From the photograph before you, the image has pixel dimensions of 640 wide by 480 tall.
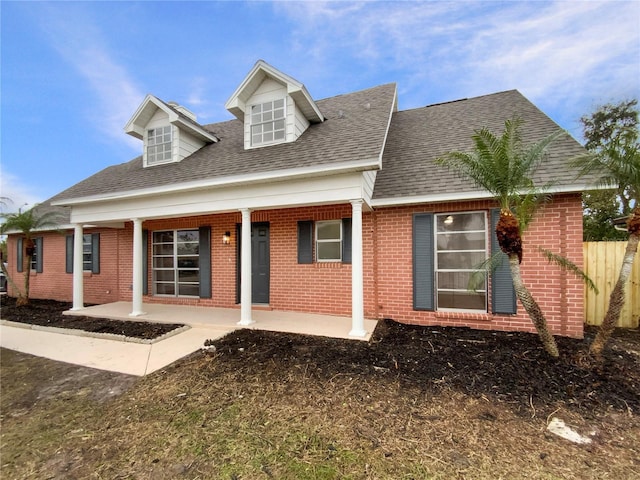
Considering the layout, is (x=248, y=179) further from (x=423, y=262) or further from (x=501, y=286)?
(x=501, y=286)

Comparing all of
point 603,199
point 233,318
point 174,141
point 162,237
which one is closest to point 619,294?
point 233,318

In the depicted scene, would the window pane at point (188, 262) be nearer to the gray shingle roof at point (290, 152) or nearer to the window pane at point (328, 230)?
the gray shingle roof at point (290, 152)

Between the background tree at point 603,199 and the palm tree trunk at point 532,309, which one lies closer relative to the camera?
the palm tree trunk at point 532,309

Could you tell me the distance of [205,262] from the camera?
27.1 feet

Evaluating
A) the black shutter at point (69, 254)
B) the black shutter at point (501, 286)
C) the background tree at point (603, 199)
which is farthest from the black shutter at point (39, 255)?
the background tree at point (603, 199)

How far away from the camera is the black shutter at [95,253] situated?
10.1 meters

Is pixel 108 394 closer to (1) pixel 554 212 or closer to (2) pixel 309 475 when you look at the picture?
(2) pixel 309 475

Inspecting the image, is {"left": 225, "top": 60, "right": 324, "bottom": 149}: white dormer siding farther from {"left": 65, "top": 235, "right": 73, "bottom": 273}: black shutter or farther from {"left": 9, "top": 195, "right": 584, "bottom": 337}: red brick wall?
{"left": 65, "top": 235, "right": 73, "bottom": 273}: black shutter

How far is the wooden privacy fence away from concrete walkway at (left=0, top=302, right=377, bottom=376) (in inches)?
210

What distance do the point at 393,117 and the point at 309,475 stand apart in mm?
9902

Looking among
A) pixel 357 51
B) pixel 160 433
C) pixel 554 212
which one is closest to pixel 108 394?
pixel 160 433

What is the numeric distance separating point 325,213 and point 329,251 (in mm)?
1011

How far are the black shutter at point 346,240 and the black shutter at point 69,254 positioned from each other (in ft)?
35.5

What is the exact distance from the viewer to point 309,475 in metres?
2.29
